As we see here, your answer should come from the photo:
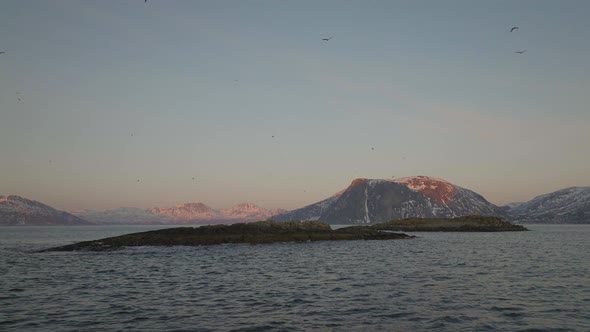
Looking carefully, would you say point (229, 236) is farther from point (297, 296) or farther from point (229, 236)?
point (297, 296)

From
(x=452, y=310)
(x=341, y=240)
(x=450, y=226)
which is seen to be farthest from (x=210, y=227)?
(x=450, y=226)

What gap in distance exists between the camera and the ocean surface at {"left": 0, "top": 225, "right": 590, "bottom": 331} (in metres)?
24.2

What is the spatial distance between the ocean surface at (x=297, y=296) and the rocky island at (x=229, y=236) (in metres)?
34.1

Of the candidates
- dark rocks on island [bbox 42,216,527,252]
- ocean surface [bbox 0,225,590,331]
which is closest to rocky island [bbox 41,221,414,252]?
dark rocks on island [bbox 42,216,527,252]

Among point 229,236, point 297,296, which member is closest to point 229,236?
point 229,236

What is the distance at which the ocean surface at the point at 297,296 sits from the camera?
24.2m

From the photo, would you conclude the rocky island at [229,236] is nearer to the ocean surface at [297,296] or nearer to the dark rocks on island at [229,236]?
the dark rocks on island at [229,236]

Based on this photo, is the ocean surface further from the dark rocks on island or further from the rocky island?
the dark rocks on island

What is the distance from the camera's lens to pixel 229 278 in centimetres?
4256

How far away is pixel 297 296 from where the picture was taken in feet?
106

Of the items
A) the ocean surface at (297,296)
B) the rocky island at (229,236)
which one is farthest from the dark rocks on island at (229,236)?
the ocean surface at (297,296)

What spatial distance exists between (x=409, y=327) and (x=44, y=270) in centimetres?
4227

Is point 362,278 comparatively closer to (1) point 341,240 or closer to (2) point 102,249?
(2) point 102,249

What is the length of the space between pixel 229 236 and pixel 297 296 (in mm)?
68187
